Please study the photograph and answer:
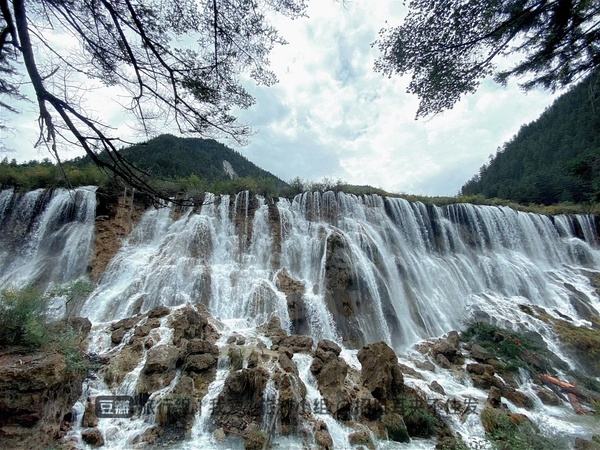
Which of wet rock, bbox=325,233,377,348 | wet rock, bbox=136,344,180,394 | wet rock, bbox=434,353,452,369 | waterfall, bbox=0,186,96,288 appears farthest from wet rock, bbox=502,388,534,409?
waterfall, bbox=0,186,96,288

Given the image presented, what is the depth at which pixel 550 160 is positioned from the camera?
4891 centimetres

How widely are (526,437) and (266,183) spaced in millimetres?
13260

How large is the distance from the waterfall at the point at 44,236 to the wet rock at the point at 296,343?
793 centimetres

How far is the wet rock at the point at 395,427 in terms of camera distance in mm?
5277

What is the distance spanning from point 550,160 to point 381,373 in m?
59.8

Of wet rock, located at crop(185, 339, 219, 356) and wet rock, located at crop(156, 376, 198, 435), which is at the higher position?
wet rock, located at crop(185, 339, 219, 356)

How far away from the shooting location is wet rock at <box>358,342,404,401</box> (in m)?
6.04

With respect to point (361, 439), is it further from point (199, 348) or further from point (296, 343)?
point (199, 348)

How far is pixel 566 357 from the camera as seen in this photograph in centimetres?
Answer: 989

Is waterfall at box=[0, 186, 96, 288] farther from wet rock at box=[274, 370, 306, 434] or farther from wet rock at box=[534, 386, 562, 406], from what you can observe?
wet rock at box=[534, 386, 562, 406]

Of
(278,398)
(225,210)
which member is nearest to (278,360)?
(278,398)

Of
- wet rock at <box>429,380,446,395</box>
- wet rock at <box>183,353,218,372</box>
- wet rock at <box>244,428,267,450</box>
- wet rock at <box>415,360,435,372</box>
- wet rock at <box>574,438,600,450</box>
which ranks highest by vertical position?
wet rock at <box>183,353,218,372</box>

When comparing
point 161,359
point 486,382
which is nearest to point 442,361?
point 486,382

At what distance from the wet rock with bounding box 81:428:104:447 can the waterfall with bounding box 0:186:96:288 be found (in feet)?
24.9
